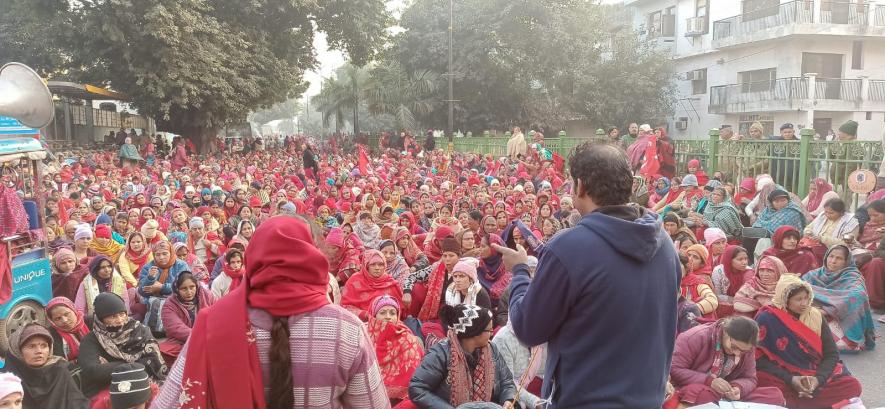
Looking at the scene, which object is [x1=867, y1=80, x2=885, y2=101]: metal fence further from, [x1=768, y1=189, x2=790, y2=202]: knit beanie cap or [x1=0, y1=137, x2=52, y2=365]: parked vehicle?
[x1=0, y1=137, x2=52, y2=365]: parked vehicle

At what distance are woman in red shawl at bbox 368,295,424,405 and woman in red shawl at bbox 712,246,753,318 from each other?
266 centimetres

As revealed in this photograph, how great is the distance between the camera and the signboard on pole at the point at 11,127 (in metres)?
5.66

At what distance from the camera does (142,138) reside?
21766mm

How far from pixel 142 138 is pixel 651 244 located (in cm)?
2264

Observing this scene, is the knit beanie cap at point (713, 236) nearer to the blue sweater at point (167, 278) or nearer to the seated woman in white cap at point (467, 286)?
the seated woman in white cap at point (467, 286)

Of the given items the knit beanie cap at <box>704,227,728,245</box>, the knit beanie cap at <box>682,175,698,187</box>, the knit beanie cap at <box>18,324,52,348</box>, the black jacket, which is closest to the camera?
the black jacket

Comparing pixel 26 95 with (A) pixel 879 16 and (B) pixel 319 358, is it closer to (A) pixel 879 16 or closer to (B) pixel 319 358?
(B) pixel 319 358

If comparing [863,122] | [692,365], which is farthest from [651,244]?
[863,122]

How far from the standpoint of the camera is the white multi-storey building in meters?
19.7

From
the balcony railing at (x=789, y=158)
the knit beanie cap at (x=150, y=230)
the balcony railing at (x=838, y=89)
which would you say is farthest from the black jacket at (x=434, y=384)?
the balcony railing at (x=838, y=89)

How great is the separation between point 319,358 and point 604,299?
2.51ft

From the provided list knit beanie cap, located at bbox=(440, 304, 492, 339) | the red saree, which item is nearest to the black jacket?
knit beanie cap, located at bbox=(440, 304, 492, 339)

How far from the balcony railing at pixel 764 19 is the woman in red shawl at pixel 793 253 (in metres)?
16.3

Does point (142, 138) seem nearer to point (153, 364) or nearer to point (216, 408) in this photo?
point (153, 364)
